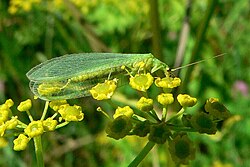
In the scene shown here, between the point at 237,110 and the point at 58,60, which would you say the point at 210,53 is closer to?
the point at 237,110

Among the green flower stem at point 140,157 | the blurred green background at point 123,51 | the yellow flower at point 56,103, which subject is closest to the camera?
the green flower stem at point 140,157

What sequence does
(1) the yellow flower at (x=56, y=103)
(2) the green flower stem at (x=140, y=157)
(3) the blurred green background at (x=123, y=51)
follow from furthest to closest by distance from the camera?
(3) the blurred green background at (x=123, y=51) < (1) the yellow flower at (x=56, y=103) < (2) the green flower stem at (x=140, y=157)

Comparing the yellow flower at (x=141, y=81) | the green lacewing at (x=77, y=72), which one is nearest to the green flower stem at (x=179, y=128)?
the yellow flower at (x=141, y=81)

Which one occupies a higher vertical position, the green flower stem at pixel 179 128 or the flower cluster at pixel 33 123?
the green flower stem at pixel 179 128

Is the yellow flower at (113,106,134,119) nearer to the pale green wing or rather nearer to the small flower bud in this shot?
the small flower bud

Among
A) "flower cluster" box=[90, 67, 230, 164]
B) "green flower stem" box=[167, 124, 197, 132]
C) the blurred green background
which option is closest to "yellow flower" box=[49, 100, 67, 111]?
"flower cluster" box=[90, 67, 230, 164]

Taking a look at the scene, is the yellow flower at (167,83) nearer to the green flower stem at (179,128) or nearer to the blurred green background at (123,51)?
the green flower stem at (179,128)

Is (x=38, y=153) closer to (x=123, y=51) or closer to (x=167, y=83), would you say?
(x=167, y=83)

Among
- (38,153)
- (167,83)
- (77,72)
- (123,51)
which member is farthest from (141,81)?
(123,51)

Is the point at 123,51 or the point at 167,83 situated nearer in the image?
the point at 167,83
